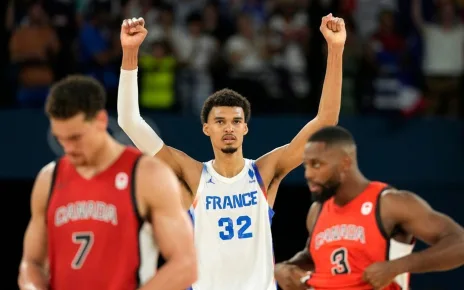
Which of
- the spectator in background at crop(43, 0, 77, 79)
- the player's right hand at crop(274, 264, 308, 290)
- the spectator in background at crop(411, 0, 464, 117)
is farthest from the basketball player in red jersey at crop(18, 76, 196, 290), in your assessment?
the spectator in background at crop(411, 0, 464, 117)

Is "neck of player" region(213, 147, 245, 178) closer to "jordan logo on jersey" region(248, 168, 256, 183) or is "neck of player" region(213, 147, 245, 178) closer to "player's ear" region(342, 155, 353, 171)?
"jordan logo on jersey" region(248, 168, 256, 183)

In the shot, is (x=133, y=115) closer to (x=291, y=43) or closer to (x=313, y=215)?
(x=313, y=215)

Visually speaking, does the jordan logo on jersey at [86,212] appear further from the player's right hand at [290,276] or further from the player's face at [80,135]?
the player's right hand at [290,276]

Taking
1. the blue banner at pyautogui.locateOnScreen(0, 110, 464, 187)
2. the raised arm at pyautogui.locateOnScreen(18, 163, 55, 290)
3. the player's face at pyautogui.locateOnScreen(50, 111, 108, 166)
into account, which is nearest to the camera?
the player's face at pyautogui.locateOnScreen(50, 111, 108, 166)

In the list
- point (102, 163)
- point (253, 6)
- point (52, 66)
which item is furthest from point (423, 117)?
point (102, 163)

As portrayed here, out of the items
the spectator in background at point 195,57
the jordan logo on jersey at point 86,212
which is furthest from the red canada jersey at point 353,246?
the spectator in background at point 195,57

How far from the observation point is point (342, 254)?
5.79 metres

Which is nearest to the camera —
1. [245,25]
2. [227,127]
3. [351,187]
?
[351,187]

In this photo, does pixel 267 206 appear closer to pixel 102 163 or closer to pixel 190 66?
pixel 102 163

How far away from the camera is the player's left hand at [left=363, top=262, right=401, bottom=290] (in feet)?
18.2

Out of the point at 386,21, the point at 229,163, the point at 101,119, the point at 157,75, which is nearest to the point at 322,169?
the point at 101,119

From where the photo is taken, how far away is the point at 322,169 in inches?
220

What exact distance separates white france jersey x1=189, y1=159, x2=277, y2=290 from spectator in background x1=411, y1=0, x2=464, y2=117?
272 inches

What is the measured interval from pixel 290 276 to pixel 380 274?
84 cm
